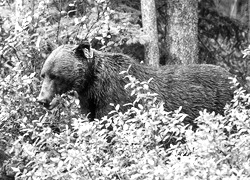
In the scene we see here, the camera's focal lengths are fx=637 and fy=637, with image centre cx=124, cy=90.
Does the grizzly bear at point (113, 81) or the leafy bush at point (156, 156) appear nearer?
the leafy bush at point (156, 156)

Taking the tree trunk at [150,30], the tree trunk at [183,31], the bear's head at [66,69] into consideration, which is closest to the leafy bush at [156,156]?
the bear's head at [66,69]

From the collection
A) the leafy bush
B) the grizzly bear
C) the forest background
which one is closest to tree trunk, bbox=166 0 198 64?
the forest background

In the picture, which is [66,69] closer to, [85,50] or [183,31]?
[85,50]

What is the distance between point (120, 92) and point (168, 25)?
10.8 feet

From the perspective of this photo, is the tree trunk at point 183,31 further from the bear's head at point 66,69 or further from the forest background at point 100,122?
the bear's head at point 66,69

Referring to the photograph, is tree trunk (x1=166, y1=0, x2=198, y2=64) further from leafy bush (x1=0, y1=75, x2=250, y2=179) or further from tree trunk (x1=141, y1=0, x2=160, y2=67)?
leafy bush (x1=0, y1=75, x2=250, y2=179)

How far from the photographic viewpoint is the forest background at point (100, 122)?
487 cm

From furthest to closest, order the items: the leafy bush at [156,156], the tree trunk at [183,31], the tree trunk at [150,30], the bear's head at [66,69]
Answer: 1. the tree trunk at [183,31]
2. the tree trunk at [150,30]
3. the bear's head at [66,69]
4. the leafy bush at [156,156]

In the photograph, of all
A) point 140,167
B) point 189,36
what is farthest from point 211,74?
point 140,167

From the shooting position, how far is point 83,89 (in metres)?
7.73

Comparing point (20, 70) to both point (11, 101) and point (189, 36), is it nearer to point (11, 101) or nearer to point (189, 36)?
point (11, 101)

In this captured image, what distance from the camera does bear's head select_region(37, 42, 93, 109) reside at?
757 cm

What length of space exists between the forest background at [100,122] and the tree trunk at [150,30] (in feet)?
0.75

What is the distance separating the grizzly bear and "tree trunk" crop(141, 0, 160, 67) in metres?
1.70
